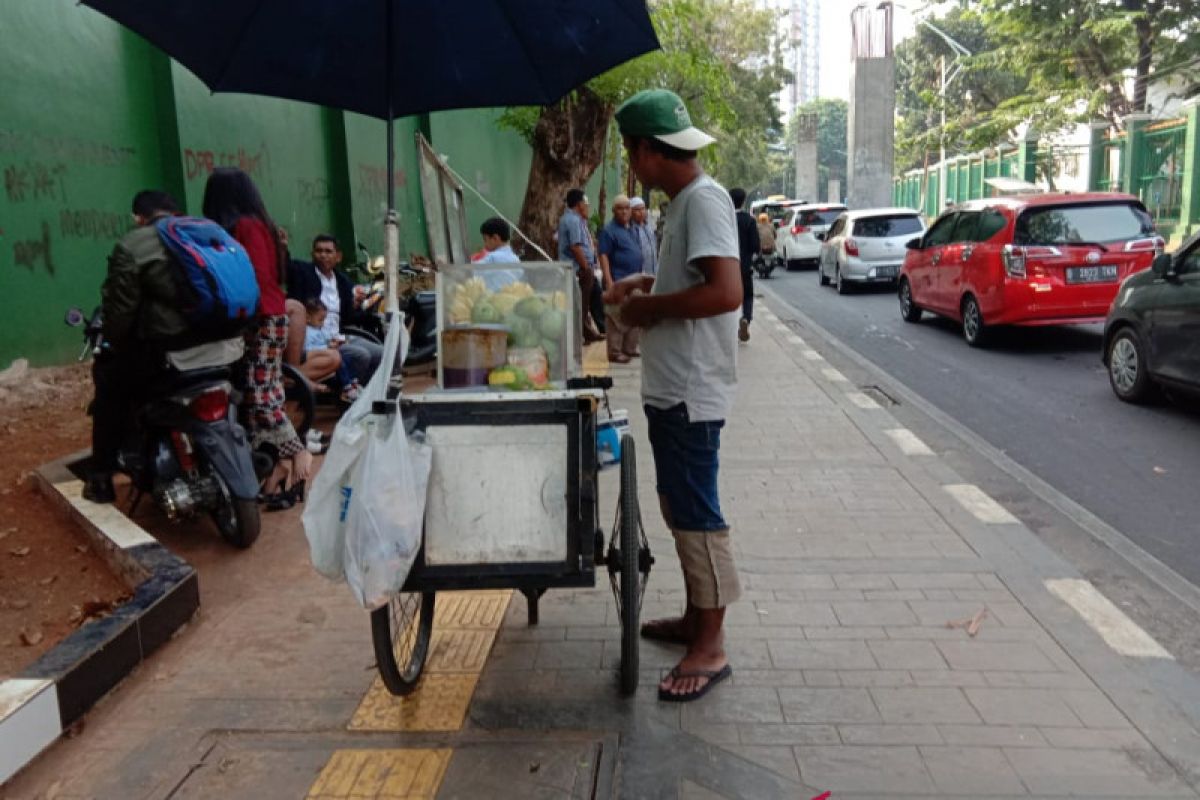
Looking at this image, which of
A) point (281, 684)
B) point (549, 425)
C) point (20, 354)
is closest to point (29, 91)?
point (20, 354)

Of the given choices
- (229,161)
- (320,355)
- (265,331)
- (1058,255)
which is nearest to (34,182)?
(320,355)

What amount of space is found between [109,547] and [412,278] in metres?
6.61

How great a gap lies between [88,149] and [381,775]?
20.4ft

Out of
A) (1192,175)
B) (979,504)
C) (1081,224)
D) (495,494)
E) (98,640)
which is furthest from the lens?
(1192,175)

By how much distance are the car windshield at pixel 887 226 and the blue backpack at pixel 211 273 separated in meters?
14.8

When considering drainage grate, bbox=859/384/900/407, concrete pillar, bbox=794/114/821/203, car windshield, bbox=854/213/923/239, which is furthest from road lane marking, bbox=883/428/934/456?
concrete pillar, bbox=794/114/821/203

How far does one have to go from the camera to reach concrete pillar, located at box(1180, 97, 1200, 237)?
1873 cm

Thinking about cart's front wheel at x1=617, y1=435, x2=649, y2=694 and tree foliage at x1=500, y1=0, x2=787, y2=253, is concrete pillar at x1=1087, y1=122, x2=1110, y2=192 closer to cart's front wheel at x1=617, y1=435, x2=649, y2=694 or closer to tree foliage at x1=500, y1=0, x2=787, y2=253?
tree foliage at x1=500, y1=0, x2=787, y2=253

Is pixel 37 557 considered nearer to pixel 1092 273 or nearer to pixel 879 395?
pixel 879 395

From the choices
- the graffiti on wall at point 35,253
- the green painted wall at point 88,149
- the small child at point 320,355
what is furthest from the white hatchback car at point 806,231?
the graffiti on wall at point 35,253

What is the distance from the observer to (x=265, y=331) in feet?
17.0

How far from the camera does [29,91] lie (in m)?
6.70

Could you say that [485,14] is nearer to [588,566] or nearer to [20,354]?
[588,566]

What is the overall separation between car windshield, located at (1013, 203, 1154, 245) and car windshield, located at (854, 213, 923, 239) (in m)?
7.29
